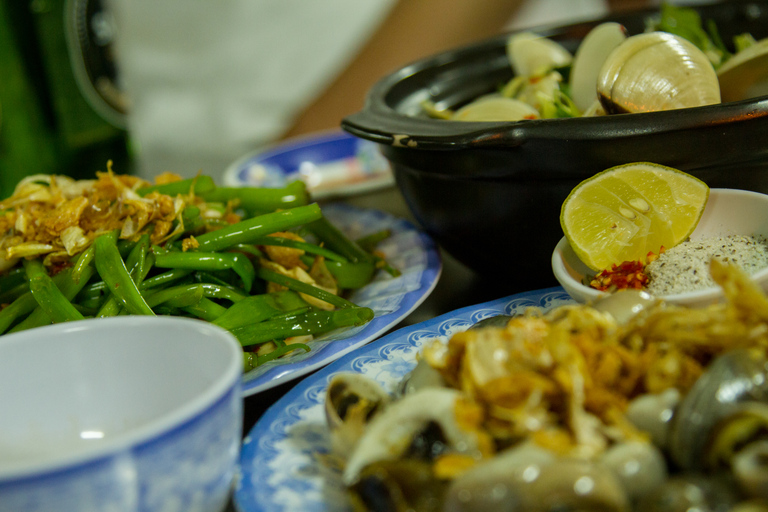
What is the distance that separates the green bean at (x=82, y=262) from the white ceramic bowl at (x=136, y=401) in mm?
302

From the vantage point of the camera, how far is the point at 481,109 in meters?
1.18

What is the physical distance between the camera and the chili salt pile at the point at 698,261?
749 millimetres

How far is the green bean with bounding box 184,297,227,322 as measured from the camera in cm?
97

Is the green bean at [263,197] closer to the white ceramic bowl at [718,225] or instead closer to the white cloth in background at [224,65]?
the white ceramic bowl at [718,225]

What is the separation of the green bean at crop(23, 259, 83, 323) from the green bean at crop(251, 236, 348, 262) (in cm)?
30

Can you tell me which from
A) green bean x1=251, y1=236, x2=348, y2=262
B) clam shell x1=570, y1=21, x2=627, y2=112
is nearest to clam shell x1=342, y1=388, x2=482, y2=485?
green bean x1=251, y1=236, x2=348, y2=262

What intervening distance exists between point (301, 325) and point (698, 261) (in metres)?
0.54

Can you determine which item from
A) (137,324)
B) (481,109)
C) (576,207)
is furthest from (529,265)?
(137,324)

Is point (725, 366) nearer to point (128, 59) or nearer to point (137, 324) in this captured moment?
point (137, 324)

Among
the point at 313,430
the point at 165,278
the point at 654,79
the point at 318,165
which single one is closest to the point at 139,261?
the point at 165,278

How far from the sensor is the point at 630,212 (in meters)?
0.84

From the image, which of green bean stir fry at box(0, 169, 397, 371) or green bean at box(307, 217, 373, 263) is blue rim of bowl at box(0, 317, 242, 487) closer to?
green bean stir fry at box(0, 169, 397, 371)

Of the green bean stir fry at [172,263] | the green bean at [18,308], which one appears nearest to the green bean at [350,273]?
the green bean stir fry at [172,263]

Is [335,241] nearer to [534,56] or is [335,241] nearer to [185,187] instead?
[185,187]
